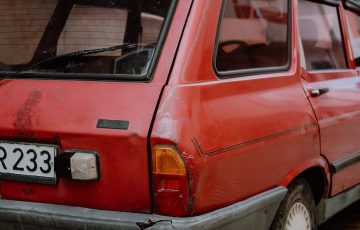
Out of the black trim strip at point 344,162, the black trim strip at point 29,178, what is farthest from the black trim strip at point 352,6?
the black trim strip at point 29,178

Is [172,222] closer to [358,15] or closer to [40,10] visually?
[40,10]

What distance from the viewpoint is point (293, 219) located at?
9.39 feet

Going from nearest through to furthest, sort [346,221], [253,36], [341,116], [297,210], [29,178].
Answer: [29,178], [253,36], [297,210], [341,116], [346,221]

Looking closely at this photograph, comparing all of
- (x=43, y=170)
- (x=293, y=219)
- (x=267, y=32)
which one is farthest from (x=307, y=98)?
(x=43, y=170)

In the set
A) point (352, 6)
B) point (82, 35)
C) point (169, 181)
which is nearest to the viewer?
point (169, 181)

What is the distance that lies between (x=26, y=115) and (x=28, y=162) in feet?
0.69

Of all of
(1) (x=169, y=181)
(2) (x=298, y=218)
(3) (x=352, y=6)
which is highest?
(3) (x=352, y=6)

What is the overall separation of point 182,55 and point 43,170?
79 cm

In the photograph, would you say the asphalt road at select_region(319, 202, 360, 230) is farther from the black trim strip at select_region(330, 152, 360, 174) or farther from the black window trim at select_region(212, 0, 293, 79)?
the black window trim at select_region(212, 0, 293, 79)

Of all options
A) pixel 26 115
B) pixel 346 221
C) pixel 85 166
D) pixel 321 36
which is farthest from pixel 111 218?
pixel 346 221

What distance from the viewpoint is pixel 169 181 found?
211cm

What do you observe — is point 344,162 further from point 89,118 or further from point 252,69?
point 89,118

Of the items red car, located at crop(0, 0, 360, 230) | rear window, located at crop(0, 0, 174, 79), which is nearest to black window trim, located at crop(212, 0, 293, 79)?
red car, located at crop(0, 0, 360, 230)

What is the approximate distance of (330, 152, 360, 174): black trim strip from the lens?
319cm
